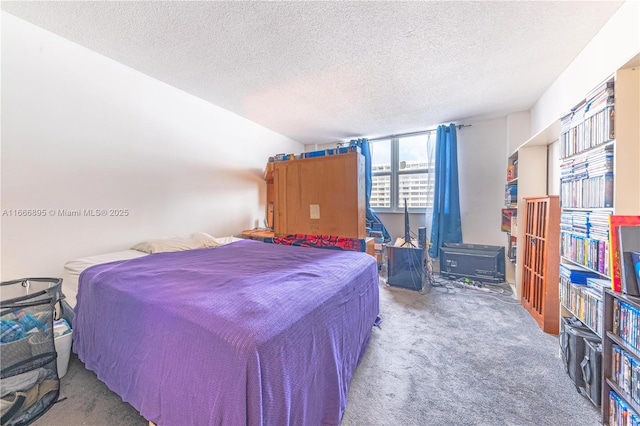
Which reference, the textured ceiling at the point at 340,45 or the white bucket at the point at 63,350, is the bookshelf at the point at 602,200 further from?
the white bucket at the point at 63,350

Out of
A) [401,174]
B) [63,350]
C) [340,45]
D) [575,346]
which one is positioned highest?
[340,45]

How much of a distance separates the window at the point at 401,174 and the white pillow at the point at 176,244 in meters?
3.04

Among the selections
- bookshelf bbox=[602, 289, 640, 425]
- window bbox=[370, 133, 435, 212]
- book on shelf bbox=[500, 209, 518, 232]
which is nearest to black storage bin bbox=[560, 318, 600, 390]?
bookshelf bbox=[602, 289, 640, 425]

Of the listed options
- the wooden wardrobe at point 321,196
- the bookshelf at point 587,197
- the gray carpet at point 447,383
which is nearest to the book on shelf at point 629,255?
the bookshelf at point 587,197

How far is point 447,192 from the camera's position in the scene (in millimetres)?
3648

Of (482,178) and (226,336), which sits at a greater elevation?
(482,178)

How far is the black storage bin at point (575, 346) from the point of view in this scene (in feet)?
4.44

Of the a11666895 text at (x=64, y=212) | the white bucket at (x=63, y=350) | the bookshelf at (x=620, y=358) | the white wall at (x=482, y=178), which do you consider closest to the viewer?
the bookshelf at (x=620, y=358)

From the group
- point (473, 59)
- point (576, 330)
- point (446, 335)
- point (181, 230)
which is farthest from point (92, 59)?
point (576, 330)

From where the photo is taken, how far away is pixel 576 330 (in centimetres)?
142

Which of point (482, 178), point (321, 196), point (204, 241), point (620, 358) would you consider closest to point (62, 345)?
point (204, 241)

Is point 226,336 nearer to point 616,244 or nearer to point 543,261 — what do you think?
point 616,244

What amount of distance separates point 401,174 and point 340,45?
2.78 m

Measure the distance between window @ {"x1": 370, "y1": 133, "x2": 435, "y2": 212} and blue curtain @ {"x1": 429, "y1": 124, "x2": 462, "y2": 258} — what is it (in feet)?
0.62
